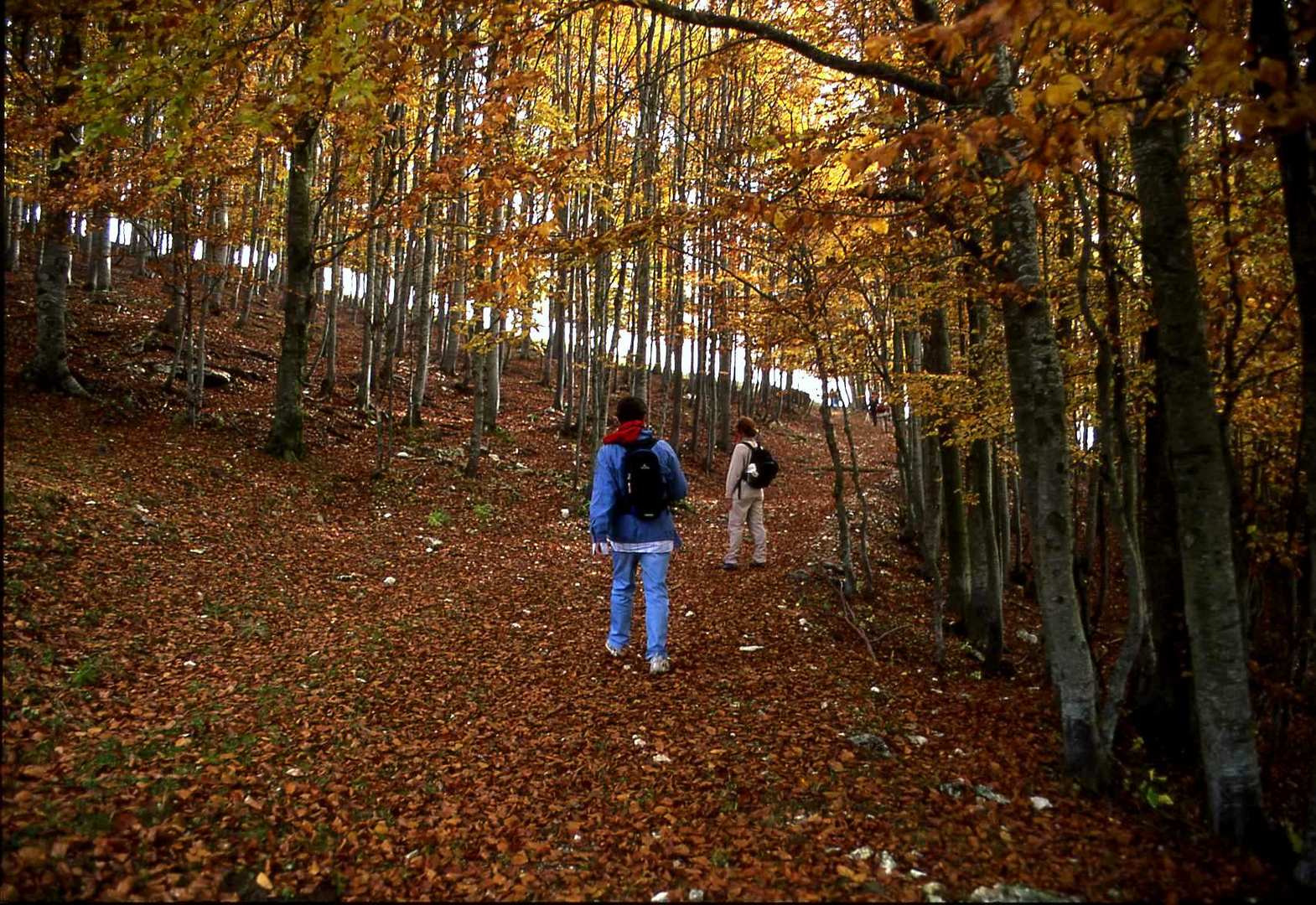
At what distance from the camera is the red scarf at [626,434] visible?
20.7 ft

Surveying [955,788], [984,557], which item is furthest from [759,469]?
[955,788]

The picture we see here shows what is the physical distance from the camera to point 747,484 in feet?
33.1

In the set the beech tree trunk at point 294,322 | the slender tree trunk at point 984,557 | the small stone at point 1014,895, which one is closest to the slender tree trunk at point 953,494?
the slender tree trunk at point 984,557

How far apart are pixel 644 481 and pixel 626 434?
0.47 m

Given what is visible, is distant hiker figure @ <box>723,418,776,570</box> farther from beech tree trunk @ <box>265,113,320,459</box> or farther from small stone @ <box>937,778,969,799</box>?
beech tree trunk @ <box>265,113,320,459</box>

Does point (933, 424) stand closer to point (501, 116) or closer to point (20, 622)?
point (501, 116)

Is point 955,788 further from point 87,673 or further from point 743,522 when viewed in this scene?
point 87,673

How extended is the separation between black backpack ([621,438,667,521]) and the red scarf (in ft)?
0.17

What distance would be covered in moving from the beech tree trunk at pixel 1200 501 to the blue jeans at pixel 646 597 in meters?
3.80

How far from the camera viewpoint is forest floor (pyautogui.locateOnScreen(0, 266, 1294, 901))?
357 centimetres

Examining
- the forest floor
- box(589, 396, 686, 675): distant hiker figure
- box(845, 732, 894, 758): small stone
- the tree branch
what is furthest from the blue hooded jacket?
the tree branch

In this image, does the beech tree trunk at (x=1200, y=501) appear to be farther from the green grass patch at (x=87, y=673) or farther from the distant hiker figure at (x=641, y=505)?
the green grass patch at (x=87, y=673)

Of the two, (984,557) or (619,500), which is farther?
(984,557)

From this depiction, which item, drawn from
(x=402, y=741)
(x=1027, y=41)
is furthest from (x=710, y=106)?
(x=402, y=741)
